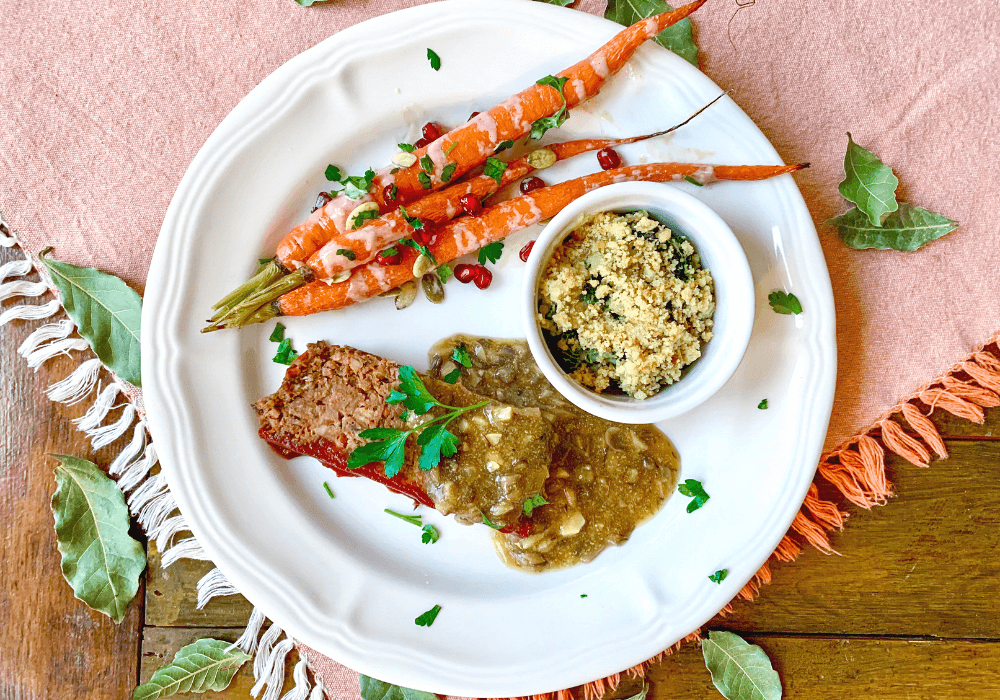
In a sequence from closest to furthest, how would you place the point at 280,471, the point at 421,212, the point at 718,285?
the point at 718,285 < the point at 421,212 < the point at 280,471

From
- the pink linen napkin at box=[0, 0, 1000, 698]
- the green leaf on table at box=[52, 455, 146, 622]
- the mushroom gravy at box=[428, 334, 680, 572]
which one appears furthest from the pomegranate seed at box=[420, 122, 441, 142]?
the green leaf on table at box=[52, 455, 146, 622]

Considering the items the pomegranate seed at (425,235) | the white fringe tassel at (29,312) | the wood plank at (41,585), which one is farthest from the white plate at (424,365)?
the wood plank at (41,585)

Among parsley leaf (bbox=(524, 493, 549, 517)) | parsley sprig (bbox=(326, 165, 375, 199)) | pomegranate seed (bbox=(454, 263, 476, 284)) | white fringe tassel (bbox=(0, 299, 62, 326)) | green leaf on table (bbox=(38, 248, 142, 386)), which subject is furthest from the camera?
white fringe tassel (bbox=(0, 299, 62, 326))

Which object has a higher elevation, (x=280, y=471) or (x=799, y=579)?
(x=280, y=471)

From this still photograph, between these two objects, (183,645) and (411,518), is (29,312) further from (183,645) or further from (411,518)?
(411,518)

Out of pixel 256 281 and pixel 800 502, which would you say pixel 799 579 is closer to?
pixel 800 502

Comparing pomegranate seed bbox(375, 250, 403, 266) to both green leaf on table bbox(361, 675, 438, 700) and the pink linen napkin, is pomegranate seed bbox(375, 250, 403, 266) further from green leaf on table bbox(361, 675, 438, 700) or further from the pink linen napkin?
green leaf on table bbox(361, 675, 438, 700)

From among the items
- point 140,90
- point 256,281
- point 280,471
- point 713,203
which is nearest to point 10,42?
point 140,90
